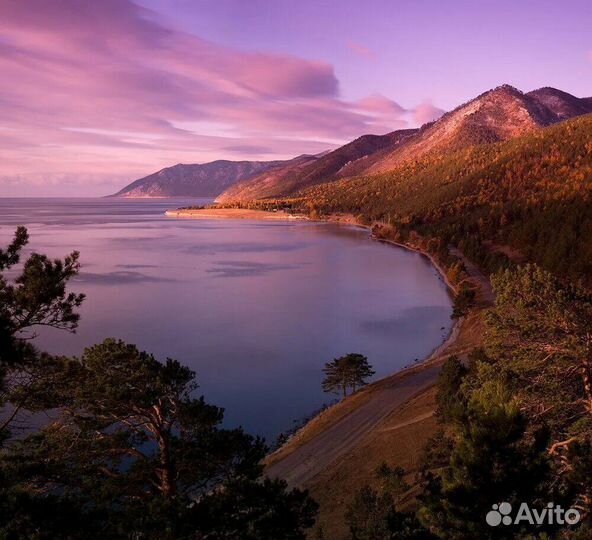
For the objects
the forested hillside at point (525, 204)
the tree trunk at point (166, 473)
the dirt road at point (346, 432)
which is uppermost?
the forested hillside at point (525, 204)

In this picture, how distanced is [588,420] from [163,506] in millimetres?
11598

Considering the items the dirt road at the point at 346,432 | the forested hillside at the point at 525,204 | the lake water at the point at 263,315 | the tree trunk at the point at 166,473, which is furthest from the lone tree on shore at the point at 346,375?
the forested hillside at the point at 525,204

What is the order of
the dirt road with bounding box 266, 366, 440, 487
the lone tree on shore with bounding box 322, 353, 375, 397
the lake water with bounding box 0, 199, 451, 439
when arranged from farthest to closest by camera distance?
the lake water with bounding box 0, 199, 451, 439 → the lone tree on shore with bounding box 322, 353, 375, 397 → the dirt road with bounding box 266, 366, 440, 487

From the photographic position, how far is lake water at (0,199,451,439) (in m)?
41.0

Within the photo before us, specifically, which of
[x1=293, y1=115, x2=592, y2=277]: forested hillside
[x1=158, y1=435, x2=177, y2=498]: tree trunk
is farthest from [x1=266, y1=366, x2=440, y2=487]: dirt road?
[x1=293, y1=115, x2=592, y2=277]: forested hillside

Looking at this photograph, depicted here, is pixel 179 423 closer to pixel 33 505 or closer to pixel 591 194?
pixel 33 505

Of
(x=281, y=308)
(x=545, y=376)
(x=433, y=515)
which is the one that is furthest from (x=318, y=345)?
(x=433, y=515)

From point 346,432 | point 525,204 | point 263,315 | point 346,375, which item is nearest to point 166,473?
point 346,432

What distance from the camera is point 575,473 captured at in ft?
36.4

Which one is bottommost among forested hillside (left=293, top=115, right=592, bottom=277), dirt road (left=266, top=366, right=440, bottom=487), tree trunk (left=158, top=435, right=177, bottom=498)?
dirt road (left=266, top=366, right=440, bottom=487)

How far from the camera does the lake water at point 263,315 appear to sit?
41031 millimetres

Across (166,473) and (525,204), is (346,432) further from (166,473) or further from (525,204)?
(525,204)

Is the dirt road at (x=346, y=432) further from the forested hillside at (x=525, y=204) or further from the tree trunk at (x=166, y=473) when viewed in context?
the forested hillside at (x=525, y=204)

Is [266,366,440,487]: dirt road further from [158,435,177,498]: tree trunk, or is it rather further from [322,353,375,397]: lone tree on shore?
[158,435,177,498]: tree trunk
